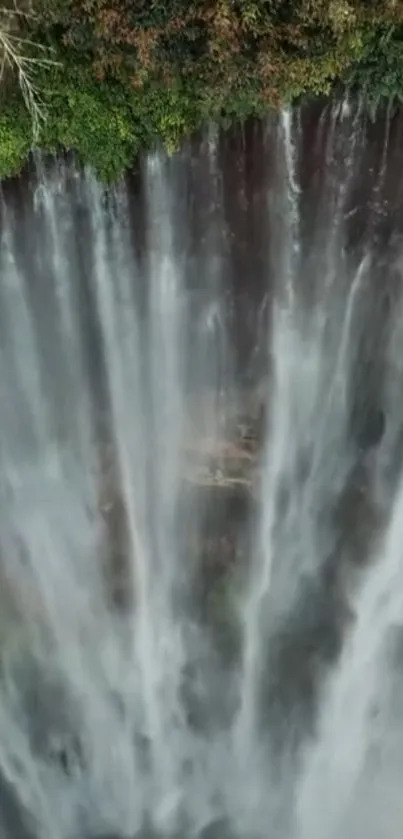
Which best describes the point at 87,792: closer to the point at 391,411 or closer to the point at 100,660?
the point at 100,660

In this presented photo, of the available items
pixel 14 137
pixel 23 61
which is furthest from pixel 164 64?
pixel 14 137

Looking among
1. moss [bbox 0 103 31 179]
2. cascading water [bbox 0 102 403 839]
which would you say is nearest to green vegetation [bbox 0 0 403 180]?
moss [bbox 0 103 31 179]

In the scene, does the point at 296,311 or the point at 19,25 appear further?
the point at 296,311

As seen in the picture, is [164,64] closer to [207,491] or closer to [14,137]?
[14,137]

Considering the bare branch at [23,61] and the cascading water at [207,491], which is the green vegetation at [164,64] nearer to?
the bare branch at [23,61]

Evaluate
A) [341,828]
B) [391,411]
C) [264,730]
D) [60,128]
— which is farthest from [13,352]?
[341,828]

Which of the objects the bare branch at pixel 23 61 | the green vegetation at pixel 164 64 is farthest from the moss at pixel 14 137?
the bare branch at pixel 23 61

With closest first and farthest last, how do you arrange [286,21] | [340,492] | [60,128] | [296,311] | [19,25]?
1. [286,21]
2. [19,25]
3. [60,128]
4. [296,311]
5. [340,492]
